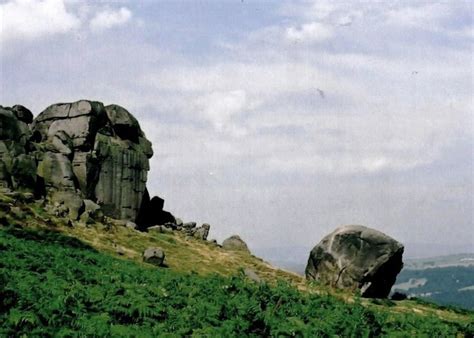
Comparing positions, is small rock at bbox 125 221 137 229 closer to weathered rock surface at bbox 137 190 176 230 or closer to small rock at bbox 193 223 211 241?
weathered rock surface at bbox 137 190 176 230

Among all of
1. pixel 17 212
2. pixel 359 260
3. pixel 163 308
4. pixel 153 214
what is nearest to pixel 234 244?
pixel 153 214

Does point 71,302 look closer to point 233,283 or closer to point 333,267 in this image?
point 233,283

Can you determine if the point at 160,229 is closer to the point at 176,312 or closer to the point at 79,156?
the point at 79,156

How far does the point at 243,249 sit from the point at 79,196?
17460 mm

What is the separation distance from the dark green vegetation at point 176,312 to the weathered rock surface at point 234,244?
114 feet

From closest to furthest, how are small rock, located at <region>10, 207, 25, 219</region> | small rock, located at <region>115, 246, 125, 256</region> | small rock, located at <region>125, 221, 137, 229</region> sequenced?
small rock, located at <region>115, 246, 125, 256</region> → small rock, located at <region>10, 207, 25, 219</region> → small rock, located at <region>125, 221, 137, 229</region>

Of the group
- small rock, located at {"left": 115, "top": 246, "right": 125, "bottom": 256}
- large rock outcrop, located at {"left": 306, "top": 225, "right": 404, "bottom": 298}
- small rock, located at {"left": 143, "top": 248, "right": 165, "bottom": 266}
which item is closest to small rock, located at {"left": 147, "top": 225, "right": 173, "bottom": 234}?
small rock, located at {"left": 115, "top": 246, "right": 125, "bottom": 256}

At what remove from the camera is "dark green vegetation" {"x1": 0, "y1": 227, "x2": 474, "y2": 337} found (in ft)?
40.1

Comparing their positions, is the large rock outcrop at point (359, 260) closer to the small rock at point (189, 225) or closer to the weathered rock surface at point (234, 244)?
the weathered rock surface at point (234, 244)

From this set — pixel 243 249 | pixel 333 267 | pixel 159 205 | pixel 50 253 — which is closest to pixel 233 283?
pixel 50 253

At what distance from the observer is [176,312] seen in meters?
14.3

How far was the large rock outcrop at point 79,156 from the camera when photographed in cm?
4368

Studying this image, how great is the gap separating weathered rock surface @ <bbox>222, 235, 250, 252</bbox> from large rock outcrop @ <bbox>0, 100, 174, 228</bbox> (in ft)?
26.8

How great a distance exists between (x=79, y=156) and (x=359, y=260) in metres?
25.3
